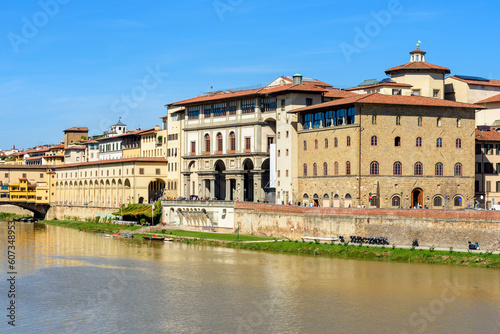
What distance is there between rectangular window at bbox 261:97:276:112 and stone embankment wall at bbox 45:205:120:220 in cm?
3276

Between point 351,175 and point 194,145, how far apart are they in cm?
3517

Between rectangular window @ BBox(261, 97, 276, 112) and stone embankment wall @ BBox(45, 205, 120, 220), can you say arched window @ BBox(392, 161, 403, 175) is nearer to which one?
rectangular window @ BBox(261, 97, 276, 112)

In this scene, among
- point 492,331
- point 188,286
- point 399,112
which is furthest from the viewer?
point 399,112

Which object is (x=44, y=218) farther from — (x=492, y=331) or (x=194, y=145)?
(x=492, y=331)

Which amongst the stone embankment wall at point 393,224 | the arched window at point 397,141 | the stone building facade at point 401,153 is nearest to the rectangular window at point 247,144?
the stone embankment wall at point 393,224

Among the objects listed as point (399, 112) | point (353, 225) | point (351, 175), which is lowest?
point (353, 225)

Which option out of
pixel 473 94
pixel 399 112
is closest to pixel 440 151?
pixel 399 112

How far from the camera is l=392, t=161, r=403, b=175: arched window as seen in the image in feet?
249

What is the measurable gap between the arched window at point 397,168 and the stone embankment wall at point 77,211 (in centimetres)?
5245

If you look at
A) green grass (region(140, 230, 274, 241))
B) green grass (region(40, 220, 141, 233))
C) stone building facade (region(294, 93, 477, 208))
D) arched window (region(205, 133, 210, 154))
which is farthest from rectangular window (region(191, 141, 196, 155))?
stone building facade (region(294, 93, 477, 208))

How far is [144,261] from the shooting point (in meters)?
66.2

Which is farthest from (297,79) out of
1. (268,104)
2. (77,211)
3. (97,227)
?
(77,211)

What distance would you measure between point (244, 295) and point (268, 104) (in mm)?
48054

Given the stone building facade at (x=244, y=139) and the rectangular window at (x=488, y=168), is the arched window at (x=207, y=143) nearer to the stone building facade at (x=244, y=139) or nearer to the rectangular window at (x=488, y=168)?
the stone building facade at (x=244, y=139)
